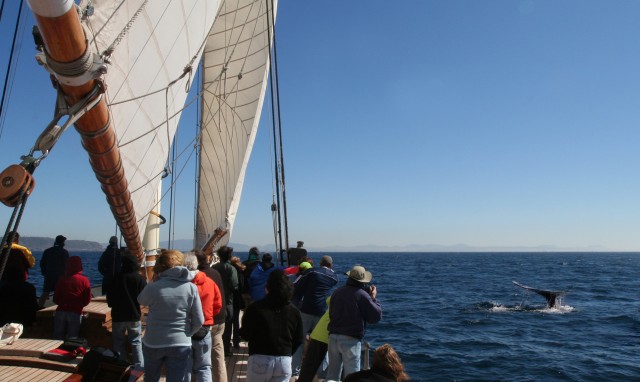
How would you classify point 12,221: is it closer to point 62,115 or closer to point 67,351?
point 62,115

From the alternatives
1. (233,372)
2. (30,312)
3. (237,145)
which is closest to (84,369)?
(30,312)

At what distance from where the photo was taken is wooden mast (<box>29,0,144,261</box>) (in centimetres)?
283

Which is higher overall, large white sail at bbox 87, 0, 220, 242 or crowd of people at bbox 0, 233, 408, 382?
large white sail at bbox 87, 0, 220, 242

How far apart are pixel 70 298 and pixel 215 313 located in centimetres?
199

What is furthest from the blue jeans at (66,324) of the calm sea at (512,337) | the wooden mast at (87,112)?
the calm sea at (512,337)

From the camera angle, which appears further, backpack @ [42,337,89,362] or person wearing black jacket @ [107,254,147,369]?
person wearing black jacket @ [107,254,147,369]

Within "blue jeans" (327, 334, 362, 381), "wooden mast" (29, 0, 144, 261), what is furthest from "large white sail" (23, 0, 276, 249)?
"blue jeans" (327, 334, 362, 381)

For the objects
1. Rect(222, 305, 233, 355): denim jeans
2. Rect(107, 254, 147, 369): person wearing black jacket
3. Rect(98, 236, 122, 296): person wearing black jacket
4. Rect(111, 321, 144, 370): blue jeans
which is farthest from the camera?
Rect(98, 236, 122, 296): person wearing black jacket

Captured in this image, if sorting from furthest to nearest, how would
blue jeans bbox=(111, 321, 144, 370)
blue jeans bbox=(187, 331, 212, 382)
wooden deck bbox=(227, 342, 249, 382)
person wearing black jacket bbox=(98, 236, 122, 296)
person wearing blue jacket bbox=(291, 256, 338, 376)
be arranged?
person wearing black jacket bbox=(98, 236, 122, 296) → wooden deck bbox=(227, 342, 249, 382) → person wearing blue jacket bbox=(291, 256, 338, 376) → blue jeans bbox=(111, 321, 144, 370) → blue jeans bbox=(187, 331, 212, 382)

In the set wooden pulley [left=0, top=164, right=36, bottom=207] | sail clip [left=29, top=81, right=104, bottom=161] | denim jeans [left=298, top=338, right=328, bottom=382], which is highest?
sail clip [left=29, top=81, right=104, bottom=161]

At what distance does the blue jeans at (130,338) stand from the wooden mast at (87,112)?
1.18 m

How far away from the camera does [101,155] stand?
4199 millimetres

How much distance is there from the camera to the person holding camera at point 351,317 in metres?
4.89

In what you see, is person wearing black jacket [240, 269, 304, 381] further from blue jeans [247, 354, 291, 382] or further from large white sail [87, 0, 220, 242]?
large white sail [87, 0, 220, 242]
